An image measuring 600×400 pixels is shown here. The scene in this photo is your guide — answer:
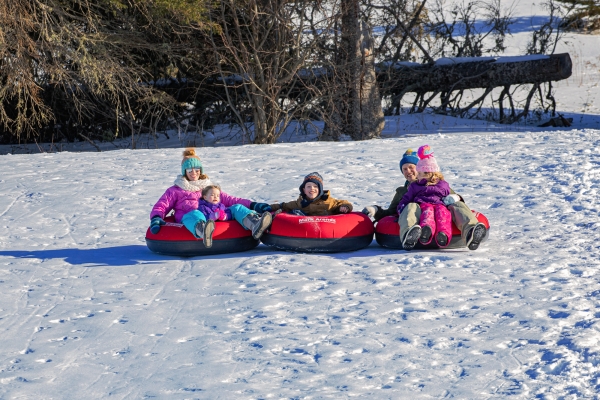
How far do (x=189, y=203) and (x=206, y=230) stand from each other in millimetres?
437

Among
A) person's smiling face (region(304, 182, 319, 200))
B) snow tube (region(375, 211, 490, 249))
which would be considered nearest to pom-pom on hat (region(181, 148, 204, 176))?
person's smiling face (region(304, 182, 319, 200))

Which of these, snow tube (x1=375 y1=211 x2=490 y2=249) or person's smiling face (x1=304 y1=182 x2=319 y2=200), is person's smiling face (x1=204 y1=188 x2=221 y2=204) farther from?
snow tube (x1=375 y1=211 x2=490 y2=249)

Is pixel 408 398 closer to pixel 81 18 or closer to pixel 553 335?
pixel 553 335

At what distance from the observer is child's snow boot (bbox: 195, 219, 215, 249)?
17.9 ft

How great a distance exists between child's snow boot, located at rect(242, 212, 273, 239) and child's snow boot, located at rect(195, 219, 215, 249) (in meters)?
0.26

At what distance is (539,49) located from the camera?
58.5 ft

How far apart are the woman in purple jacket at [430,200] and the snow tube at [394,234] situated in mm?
87

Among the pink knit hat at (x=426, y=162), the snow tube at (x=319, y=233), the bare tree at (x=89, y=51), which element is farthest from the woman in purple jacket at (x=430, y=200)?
the bare tree at (x=89, y=51)

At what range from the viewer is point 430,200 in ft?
18.4

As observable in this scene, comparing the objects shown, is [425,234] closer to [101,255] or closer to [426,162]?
[426,162]

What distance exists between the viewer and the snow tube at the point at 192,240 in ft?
18.4

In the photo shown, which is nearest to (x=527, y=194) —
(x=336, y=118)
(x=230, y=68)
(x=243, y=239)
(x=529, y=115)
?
(x=243, y=239)

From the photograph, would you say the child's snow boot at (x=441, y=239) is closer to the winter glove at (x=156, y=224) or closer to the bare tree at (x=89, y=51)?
the winter glove at (x=156, y=224)

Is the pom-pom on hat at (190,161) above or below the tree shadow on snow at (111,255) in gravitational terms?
above
